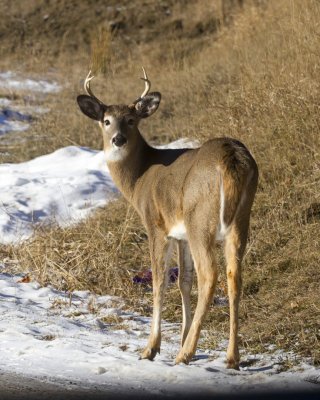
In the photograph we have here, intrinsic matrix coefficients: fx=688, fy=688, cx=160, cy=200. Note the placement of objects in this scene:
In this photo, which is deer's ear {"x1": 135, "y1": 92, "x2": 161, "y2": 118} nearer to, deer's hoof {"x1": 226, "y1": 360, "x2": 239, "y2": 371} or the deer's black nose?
the deer's black nose

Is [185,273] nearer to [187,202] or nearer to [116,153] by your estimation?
[187,202]

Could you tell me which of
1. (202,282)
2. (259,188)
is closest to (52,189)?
(259,188)

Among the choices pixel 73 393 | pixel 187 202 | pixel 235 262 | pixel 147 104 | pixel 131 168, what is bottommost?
pixel 73 393

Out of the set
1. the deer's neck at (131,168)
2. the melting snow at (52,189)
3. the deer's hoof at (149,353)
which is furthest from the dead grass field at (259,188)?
the deer's neck at (131,168)

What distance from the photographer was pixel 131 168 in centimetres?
586

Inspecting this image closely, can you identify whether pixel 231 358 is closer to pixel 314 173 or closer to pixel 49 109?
pixel 314 173

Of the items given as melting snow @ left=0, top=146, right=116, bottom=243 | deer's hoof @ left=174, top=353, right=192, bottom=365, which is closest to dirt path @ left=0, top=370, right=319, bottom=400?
deer's hoof @ left=174, top=353, right=192, bottom=365

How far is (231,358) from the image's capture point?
14.8 feet

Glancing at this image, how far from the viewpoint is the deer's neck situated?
19.1 ft

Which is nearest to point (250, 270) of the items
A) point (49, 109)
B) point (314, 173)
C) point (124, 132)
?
point (314, 173)

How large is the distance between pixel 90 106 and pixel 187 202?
166 cm

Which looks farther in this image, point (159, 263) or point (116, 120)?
point (116, 120)

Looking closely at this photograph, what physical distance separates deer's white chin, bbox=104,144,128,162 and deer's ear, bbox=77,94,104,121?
1.01 ft

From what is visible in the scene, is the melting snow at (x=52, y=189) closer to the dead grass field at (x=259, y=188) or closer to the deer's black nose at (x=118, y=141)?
the dead grass field at (x=259, y=188)
